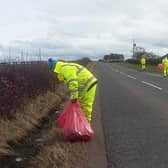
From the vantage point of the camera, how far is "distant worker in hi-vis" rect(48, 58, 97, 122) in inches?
351

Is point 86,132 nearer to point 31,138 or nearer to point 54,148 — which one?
point 54,148

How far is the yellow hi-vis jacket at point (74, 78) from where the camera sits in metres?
8.89

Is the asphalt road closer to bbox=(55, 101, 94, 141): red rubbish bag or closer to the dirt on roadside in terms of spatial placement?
the dirt on roadside

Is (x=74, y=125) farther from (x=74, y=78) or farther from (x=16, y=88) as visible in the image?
(x=16, y=88)

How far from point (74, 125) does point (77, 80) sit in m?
1.05

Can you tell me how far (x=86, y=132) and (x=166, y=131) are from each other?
2.14 metres

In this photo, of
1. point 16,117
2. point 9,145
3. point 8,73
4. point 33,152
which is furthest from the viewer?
point 8,73

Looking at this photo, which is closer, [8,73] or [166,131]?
[166,131]

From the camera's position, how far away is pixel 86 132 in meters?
8.58

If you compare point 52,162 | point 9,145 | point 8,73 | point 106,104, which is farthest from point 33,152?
point 106,104

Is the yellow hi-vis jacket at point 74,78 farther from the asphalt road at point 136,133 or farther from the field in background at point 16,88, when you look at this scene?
the field in background at point 16,88

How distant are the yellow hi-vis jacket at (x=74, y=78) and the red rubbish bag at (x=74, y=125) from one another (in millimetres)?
307

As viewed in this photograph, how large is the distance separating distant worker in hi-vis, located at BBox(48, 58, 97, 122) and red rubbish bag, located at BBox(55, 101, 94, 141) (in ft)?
0.96

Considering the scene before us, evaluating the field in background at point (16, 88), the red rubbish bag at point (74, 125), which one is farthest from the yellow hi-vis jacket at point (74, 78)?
the field in background at point (16, 88)
